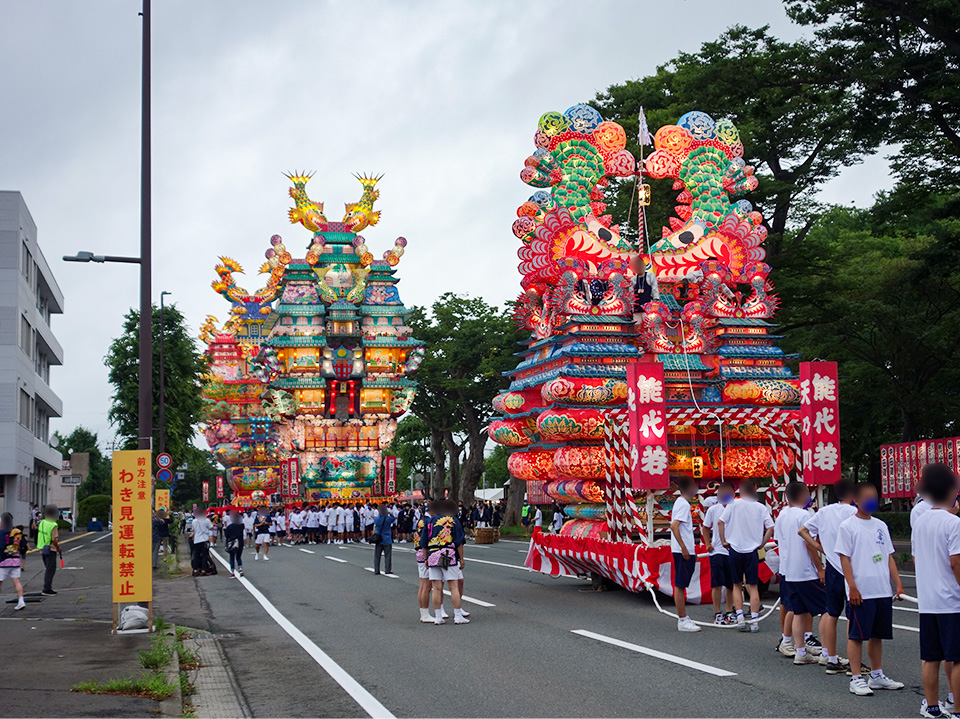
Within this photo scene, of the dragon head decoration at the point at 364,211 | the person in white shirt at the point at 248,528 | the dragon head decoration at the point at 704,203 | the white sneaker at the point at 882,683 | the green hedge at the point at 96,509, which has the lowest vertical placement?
the green hedge at the point at 96,509

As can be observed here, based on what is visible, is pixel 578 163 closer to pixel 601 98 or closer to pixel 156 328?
pixel 601 98

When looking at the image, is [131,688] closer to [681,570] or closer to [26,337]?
[681,570]

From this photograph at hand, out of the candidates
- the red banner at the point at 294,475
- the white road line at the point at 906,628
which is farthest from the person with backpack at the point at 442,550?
the red banner at the point at 294,475

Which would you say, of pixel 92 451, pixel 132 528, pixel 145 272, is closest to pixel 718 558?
pixel 132 528

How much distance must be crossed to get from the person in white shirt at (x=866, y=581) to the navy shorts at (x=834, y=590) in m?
0.59

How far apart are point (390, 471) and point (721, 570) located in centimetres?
4613

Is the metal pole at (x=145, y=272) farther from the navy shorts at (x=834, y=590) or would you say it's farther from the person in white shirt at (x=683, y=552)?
the navy shorts at (x=834, y=590)

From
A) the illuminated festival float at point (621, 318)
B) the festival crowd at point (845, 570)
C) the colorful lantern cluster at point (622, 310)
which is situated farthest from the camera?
the colorful lantern cluster at point (622, 310)

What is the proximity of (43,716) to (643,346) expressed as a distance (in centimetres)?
1660

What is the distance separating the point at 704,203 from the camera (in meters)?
24.0

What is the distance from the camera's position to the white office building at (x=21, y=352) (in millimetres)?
51312

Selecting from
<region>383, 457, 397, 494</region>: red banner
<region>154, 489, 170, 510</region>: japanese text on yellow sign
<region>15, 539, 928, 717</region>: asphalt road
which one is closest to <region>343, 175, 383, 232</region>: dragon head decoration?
<region>383, 457, 397, 494</region>: red banner

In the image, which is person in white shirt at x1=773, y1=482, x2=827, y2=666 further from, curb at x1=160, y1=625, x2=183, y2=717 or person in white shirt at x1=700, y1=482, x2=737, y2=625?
curb at x1=160, y1=625, x2=183, y2=717

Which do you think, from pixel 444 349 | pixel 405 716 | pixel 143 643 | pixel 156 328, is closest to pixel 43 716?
pixel 405 716
